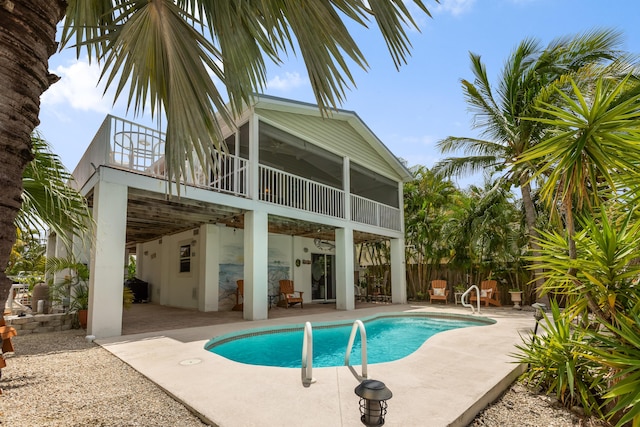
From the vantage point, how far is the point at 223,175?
32.4 feet

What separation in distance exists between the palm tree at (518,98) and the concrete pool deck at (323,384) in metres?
7.17

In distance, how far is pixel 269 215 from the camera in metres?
9.91

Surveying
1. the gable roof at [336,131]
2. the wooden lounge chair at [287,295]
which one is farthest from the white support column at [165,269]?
the gable roof at [336,131]

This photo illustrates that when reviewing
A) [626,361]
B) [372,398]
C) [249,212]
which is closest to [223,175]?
[249,212]

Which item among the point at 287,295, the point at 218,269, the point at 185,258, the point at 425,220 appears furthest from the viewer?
the point at 425,220

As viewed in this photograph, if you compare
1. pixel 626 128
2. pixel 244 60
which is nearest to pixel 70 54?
pixel 244 60

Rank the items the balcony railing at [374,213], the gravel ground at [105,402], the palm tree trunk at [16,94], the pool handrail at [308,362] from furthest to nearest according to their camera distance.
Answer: the balcony railing at [374,213] < the pool handrail at [308,362] < the gravel ground at [105,402] < the palm tree trunk at [16,94]

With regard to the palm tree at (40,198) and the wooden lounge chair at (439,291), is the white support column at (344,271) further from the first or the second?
the palm tree at (40,198)

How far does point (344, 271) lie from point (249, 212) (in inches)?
160

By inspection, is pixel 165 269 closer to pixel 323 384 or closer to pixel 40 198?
pixel 40 198

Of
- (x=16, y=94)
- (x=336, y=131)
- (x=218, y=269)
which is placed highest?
(x=336, y=131)

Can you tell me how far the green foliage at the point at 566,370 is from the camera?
341cm

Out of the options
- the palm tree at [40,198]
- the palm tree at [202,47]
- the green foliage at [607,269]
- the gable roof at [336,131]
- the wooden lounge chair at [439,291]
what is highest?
the gable roof at [336,131]

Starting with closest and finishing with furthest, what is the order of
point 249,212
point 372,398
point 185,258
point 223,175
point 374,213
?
point 372,398
point 249,212
point 223,175
point 185,258
point 374,213
